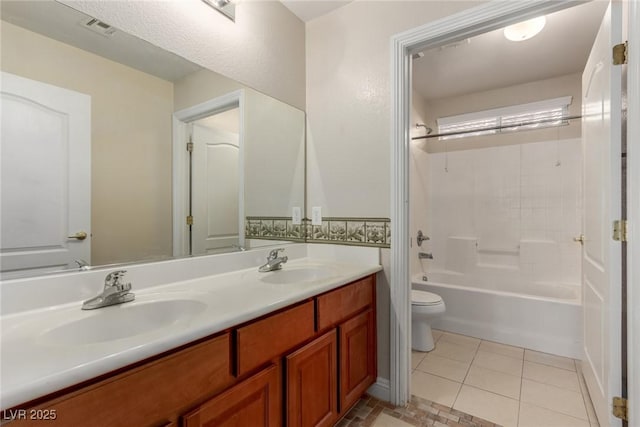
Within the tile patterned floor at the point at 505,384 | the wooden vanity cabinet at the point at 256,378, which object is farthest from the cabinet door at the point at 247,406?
the tile patterned floor at the point at 505,384

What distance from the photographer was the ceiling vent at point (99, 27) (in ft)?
3.58

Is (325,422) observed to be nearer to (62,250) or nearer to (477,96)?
(62,250)

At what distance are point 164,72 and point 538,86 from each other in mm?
3309

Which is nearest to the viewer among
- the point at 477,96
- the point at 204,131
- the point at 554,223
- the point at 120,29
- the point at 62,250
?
the point at 62,250

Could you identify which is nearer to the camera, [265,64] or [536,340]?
[265,64]

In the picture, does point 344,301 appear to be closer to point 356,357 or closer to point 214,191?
point 356,357

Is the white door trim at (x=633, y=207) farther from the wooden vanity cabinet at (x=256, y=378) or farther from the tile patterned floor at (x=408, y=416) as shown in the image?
the wooden vanity cabinet at (x=256, y=378)

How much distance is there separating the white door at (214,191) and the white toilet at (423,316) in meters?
1.49

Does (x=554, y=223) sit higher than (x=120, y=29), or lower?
lower

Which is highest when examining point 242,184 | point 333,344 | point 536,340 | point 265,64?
point 265,64

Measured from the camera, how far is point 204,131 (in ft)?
4.99

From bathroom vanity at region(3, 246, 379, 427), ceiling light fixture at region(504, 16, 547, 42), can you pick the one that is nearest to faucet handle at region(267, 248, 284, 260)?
bathroom vanity at region(3, 246, 379, 427)

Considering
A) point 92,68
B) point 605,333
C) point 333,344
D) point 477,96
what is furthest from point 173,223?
point 477,96

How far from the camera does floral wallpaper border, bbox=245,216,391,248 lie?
5.73ft
